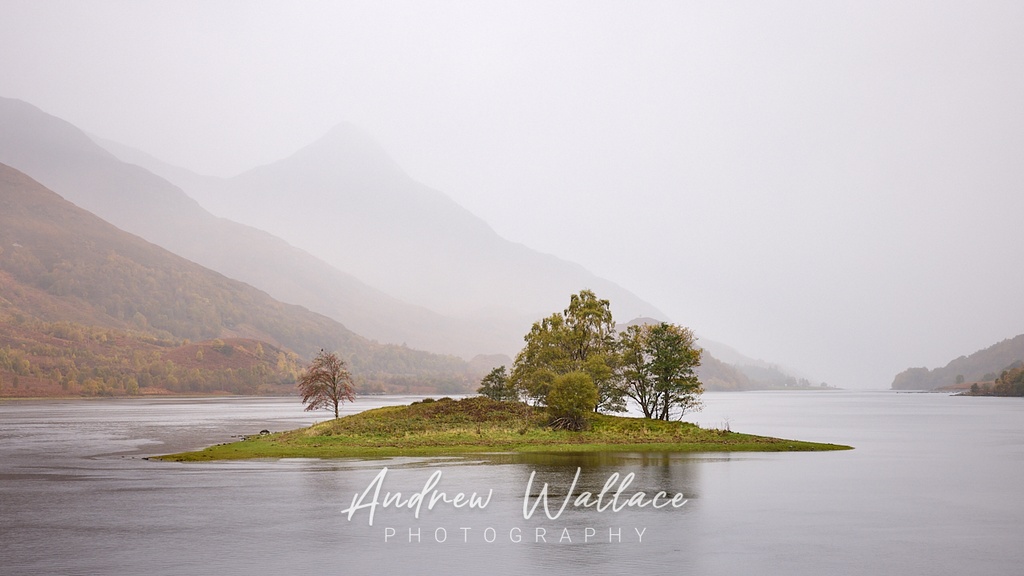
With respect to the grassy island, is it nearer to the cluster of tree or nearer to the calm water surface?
the cluster of tree

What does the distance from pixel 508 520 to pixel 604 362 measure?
5767cm

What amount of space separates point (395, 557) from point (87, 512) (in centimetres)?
1805

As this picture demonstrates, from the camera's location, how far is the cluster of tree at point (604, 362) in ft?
280

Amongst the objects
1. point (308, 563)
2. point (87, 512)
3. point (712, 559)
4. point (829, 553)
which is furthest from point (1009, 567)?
point (87, 512)

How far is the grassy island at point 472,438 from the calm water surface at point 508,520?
746 centimetres

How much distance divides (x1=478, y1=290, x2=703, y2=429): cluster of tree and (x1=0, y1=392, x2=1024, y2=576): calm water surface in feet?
81.5

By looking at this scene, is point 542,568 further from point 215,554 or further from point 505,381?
point 505,381

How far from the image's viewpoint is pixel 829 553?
27.8 m

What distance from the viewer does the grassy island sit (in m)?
67.6

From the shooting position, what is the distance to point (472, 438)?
74.8m

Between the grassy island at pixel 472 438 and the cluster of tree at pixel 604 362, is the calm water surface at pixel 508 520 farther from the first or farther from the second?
the cluster of tree at pixel 604 362

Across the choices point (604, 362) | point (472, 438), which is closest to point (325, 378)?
point (472, 438)

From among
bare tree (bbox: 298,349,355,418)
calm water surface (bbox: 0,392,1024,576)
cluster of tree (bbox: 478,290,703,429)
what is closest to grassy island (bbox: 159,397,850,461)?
cluster of tree (bbox: 478,290,703,429)

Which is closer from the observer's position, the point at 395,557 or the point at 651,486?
the point at 395,557
